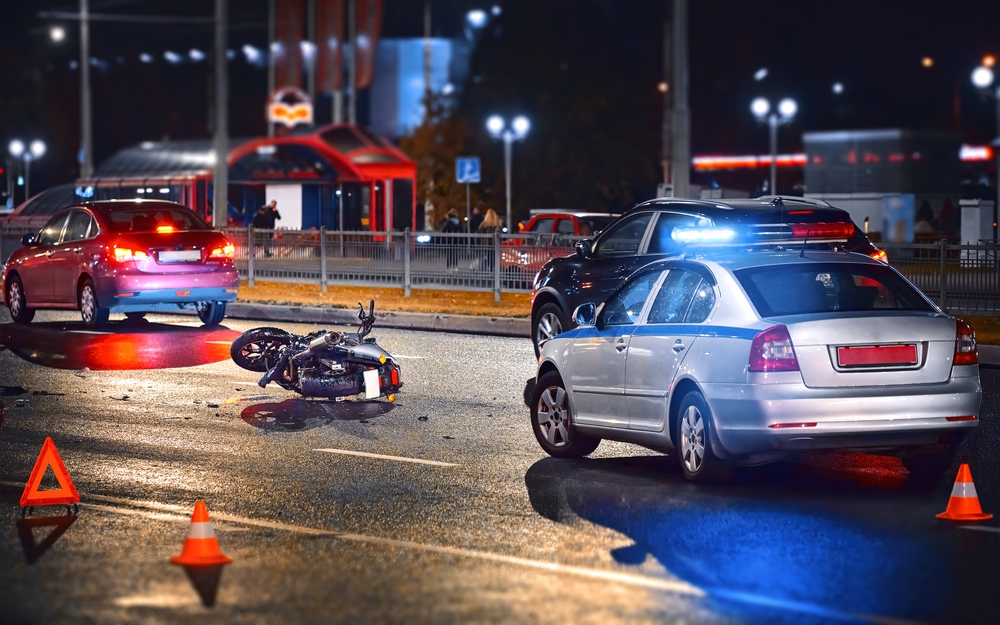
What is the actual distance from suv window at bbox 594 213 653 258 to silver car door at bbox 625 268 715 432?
512 cm

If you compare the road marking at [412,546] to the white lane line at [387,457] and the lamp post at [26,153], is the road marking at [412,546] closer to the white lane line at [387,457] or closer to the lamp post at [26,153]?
the white lane line at [387,457]

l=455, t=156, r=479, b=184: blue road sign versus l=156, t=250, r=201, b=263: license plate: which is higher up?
l=455, t=156, r=479, b=184: blue road sign

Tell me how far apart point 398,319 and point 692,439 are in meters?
13.7

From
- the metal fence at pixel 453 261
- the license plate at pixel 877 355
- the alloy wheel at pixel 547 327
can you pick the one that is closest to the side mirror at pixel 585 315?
the license plate at pixel 877 355

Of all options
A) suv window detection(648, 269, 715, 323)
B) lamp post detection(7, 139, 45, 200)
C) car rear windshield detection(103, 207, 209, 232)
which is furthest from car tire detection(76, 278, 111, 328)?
lamp post detection(7, 139, 45, 200)

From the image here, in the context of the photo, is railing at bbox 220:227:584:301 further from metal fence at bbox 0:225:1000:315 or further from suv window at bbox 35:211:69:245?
suv window at bbox 35:211:69:245

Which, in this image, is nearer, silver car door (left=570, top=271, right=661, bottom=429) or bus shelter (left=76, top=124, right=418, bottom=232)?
silver car door (left=570, top=271, right=661, bottom=429)

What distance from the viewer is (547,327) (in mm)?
16250

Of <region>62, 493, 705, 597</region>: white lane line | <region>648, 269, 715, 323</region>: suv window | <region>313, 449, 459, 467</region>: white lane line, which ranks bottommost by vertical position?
<region>62, 493, 705, 597</region>: white lane line

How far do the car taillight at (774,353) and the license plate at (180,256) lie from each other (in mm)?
12488

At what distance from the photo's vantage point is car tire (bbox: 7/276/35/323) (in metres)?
21.6

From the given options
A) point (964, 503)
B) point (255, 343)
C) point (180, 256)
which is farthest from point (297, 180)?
point (964, 503)

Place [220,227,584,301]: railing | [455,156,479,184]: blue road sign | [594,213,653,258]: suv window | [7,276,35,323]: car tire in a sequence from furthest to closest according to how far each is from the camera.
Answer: [455,156,479,184]: blue road sign
[220,227,584,301]: railing
[7,276,35,323]: car tire
[594,213,653,258]: suv window

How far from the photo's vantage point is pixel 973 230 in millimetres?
33812
